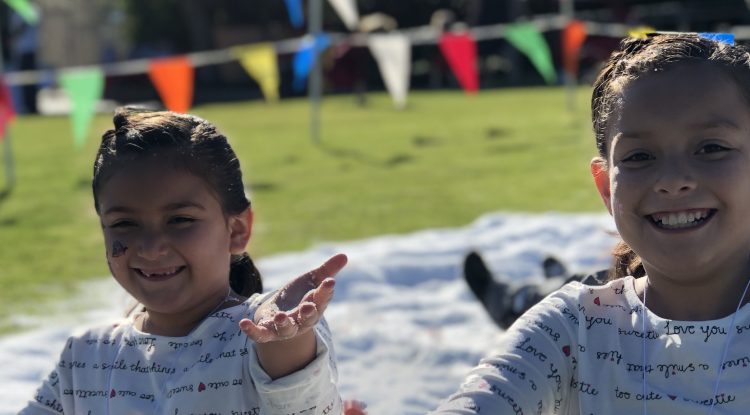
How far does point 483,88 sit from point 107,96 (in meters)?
7.05

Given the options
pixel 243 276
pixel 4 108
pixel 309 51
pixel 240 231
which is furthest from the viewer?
pixel 309 51

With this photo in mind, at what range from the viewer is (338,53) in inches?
598

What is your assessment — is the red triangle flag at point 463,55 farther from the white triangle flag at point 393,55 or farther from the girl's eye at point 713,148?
the girl's eye at point 713,148

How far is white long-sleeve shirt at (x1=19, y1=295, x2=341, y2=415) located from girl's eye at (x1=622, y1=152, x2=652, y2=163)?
61 centimetres

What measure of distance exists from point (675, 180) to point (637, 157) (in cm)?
10

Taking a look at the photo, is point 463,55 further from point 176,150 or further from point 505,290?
point 176,150

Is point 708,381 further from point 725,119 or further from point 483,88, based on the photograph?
point 483,88

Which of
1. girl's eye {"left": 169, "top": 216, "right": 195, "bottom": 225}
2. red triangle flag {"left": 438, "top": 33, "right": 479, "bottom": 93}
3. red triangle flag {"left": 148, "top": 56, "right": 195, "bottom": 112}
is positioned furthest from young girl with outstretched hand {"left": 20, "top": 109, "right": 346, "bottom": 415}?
red triangle flag {"left": 438, "top": 33, "right": 479, "bottom": 93}

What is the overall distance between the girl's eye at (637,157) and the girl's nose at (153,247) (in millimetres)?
876

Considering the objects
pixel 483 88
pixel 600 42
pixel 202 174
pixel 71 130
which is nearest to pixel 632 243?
pixel 202 174

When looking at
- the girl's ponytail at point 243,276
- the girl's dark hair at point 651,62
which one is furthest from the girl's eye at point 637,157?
the girl's ponytail at point 243,276

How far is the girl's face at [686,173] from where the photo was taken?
5.14 feet

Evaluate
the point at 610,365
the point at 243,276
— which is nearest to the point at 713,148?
the point at 610,365

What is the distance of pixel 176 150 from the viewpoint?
6.28 feet
